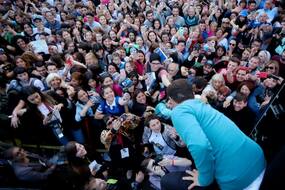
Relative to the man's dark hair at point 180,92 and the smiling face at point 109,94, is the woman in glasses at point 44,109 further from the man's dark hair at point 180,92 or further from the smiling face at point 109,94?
the man's dark hair at point 180,92

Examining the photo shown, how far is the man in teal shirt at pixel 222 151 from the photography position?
1580 millimetres

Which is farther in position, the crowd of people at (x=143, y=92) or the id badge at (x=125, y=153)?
the id badge at (x=125, y=153)

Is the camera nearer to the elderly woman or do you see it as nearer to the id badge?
the elderly woman

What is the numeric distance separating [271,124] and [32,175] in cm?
211

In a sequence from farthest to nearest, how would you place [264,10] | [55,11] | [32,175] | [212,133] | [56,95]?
[55,11], [264,10], [56,95], [32,175], [212,133]

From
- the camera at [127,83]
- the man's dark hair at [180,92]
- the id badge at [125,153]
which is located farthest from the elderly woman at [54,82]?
the man's dark hair at [180,92]

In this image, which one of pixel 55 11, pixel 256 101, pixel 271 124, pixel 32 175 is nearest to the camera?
pixel 271 124

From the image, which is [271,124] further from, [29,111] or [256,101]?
[29,111]

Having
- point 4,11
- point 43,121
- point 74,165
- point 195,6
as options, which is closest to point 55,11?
point 4,11

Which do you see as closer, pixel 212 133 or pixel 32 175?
pixel 212 133

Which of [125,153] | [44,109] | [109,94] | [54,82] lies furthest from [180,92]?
[54,82]

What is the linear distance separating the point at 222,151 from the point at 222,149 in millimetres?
12

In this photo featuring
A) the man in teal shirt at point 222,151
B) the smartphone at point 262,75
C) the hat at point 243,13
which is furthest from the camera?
the hat at point 243,13

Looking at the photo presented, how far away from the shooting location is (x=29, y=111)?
3.57m
